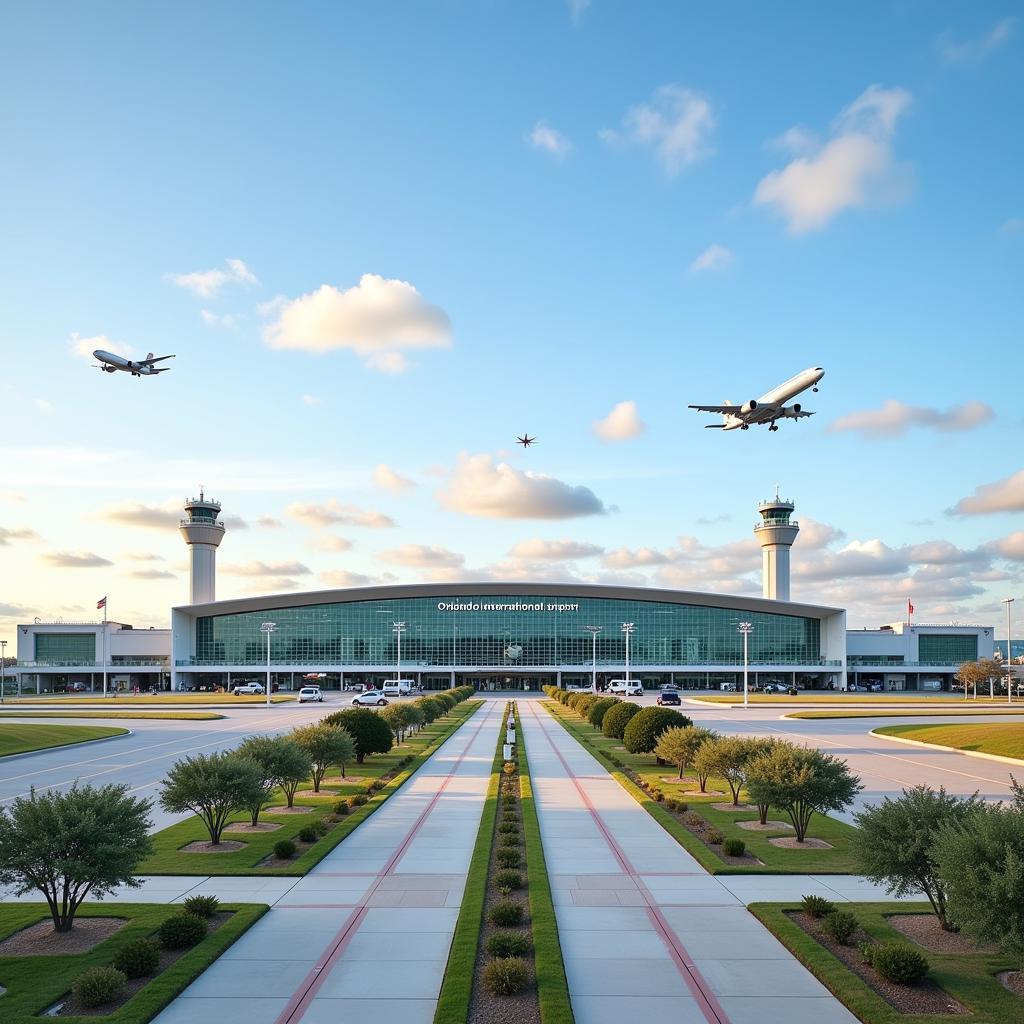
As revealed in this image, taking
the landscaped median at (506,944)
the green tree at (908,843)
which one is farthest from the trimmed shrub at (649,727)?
the green tree at (908,843)

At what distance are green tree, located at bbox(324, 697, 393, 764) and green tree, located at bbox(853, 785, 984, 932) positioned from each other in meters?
23.1

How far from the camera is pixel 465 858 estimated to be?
64.5 feet

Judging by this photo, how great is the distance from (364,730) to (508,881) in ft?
62.6

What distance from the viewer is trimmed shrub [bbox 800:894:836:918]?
597 inches

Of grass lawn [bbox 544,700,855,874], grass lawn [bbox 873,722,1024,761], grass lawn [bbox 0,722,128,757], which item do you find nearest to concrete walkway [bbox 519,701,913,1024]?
grass lawn [bbox 544,700,855,874]

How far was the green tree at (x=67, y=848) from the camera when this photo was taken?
13914 mm

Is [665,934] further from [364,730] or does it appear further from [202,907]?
[364,730]

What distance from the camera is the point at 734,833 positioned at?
22.7m

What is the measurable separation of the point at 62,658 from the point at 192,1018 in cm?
13417

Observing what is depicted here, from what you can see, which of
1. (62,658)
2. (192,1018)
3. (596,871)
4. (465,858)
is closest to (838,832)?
(596,871)

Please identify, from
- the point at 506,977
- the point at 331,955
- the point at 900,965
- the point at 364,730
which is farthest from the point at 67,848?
the point at 364,730

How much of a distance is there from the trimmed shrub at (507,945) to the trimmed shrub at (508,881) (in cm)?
339

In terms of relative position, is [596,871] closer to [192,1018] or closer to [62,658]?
[192,1018]

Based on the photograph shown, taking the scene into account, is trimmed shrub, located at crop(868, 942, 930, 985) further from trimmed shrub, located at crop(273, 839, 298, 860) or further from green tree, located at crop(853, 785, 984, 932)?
trimmed shrub, located at crop(273, 839, 298, 860)
